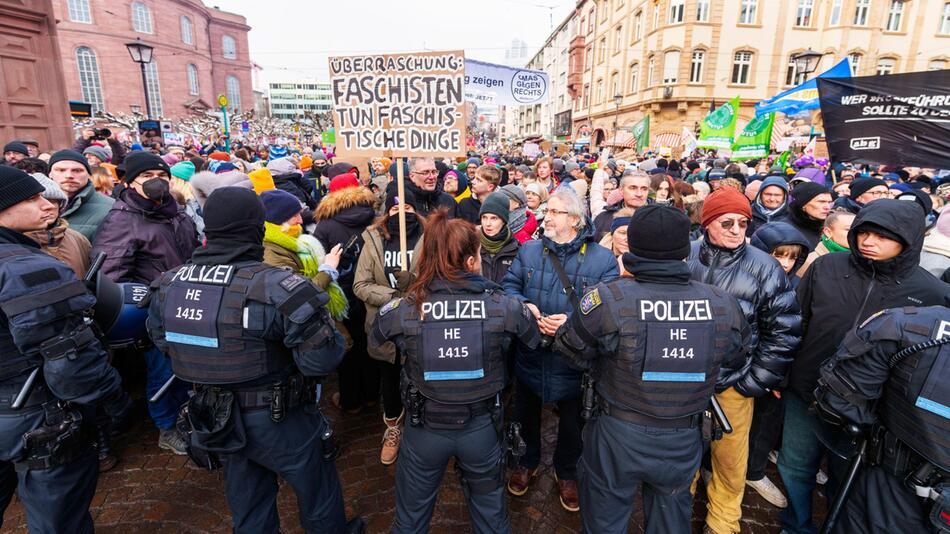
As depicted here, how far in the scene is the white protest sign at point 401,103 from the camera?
337 cm

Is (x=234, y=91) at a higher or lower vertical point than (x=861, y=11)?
lower

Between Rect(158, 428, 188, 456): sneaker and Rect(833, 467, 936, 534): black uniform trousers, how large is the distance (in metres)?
4.84

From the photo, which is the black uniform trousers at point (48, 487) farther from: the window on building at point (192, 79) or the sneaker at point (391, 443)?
the window on building at point (192, 79)

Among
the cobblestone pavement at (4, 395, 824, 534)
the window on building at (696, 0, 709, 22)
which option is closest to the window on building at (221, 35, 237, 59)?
the window on building at (696, 0, 709, 22)

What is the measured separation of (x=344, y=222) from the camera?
14.2ft

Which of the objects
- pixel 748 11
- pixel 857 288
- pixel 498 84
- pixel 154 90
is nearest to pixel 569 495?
pixel 857 288

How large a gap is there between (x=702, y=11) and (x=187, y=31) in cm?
5541

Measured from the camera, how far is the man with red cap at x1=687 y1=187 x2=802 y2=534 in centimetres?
280

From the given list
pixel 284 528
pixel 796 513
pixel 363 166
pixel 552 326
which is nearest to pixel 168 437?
pixel 284 528

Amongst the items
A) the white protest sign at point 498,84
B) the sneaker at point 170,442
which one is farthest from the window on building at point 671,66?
the sneaker at point 170,442

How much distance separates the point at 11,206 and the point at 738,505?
475 centimetres

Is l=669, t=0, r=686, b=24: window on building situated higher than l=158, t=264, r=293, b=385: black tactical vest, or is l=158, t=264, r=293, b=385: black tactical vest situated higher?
l=669, t=0, r=686, b=24: window on building

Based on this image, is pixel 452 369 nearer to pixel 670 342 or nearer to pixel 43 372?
pixel 670 342

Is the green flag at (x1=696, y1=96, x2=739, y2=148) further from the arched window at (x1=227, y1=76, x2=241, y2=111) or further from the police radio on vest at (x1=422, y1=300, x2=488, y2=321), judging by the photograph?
the arched window at (x1=227, y1=76, x2=241, y2=111)
